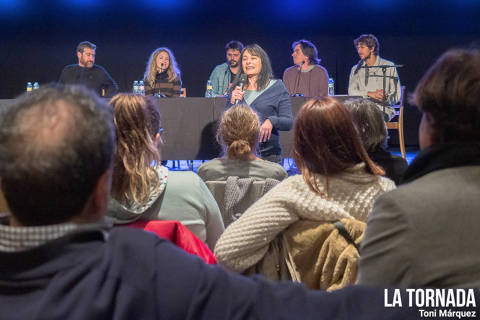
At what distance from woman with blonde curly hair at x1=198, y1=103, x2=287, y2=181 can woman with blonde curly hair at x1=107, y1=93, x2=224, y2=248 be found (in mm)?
478

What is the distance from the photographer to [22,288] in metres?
0.54

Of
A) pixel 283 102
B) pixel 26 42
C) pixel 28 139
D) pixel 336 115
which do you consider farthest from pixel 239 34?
pixel 28 139

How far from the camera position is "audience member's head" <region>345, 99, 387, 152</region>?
1891 millimetres

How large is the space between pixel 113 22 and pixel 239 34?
2.39 m

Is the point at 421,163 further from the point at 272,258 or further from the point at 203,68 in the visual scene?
the point at 203,68

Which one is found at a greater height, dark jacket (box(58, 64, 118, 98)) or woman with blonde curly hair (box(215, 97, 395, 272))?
dark jacket (box(58, 64, 118, 98))

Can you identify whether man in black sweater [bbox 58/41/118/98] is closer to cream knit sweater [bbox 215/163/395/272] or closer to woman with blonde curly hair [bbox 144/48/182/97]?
woman with blonde curly hair [bbox 144/48/182/97]

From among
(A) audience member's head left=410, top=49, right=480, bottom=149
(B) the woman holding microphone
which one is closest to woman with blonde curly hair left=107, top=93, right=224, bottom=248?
(A) audience member's head left=410, top=49, right=480, bottom=149

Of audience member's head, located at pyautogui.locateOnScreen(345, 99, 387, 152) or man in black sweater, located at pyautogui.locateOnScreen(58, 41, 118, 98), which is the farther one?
man in black sweater, located at pyautogui.locateOnScreen(58, 41, 118, 98)

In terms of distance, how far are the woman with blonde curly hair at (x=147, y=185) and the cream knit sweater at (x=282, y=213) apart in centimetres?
→ 30

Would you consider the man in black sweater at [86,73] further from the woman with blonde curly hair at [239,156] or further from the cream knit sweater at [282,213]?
the cream knit sweater at [282,213]

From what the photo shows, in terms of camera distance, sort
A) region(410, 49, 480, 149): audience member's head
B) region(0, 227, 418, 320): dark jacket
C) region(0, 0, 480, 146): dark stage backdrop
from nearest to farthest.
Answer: region(0, 227, 418, 320): dark jacket
region(410, 49, 480, 149): audience member's head
region(0, 0, 480, 146): dark stage backdrop

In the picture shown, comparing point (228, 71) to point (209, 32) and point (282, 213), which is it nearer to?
point (209, 32)

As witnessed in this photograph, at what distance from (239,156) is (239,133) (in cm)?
11
